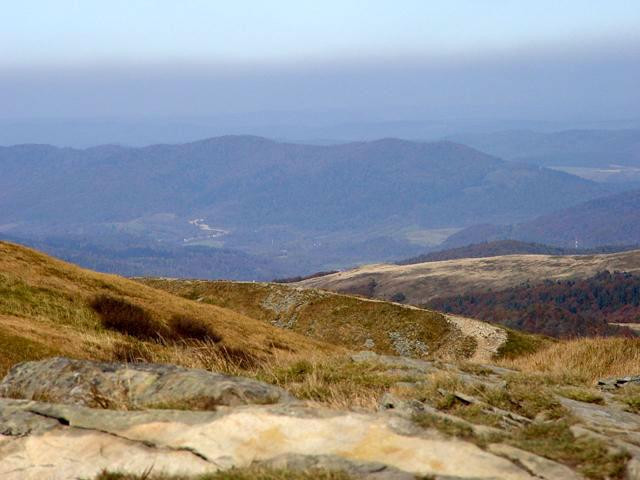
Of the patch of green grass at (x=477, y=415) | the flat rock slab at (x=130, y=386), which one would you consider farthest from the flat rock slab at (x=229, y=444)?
the patch of green grass at (x=477, y=415)

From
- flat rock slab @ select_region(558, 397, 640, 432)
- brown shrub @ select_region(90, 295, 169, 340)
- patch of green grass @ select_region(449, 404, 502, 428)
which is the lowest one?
brown shrub @ select_region(90, 295, 169, 340)

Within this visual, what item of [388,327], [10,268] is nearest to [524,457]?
[10,268]

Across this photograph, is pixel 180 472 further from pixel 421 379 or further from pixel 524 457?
pixel 421 379

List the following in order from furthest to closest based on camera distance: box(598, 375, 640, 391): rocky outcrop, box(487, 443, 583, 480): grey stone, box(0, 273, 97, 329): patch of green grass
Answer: box(0, 273, 97, 329): patch of green grass → box(598, 375, 640, 391): rocky outcrop → box(487, 443, 583, 480): grey stone

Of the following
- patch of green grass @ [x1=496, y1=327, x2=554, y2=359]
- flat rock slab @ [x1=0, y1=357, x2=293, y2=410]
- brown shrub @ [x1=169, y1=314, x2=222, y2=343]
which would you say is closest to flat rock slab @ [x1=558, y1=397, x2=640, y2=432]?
flat rock slab @ [x1=0, y1=357, x2=293, y2=410]

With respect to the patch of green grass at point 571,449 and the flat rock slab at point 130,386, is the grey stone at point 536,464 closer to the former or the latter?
the patch of green grass at point 571,449

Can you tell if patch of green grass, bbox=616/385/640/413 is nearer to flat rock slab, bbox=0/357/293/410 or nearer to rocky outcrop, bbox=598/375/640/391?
rocky outcrop, bbox=598/375/640/391
